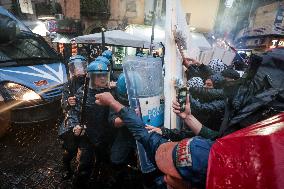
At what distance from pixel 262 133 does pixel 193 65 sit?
3.86 metres

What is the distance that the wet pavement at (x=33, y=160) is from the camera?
4613mm

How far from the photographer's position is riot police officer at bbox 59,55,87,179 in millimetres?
4215

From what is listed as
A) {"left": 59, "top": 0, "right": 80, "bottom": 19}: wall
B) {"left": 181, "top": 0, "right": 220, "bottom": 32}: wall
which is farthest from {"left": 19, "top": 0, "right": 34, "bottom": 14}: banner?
{"left": 181, "top": 0, "right": 220, "bottom": 32}: wall

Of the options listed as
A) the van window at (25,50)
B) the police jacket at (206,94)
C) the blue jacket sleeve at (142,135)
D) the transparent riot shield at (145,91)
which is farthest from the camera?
the van window at (25,50)

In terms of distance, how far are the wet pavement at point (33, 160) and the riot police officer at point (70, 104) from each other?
35 cm

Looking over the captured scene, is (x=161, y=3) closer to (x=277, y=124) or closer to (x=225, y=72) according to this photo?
(x=225, y=72)

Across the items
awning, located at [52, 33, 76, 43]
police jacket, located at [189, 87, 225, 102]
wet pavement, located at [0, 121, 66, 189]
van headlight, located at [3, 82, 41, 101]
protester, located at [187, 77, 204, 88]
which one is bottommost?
wet pavement, located at [0, 121, 66, 189]

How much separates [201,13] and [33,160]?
31.0 meters

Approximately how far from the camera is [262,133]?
3.50 feet

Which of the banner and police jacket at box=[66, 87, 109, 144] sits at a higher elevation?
the banner

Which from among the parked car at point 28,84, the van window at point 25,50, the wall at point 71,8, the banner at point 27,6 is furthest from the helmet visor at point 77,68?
the wall at point 71,8

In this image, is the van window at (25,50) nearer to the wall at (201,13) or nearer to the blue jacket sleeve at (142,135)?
the blue jacket sleeve at (142,135)

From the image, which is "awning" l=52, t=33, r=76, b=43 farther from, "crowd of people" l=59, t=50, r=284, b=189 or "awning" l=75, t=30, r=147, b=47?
"crowd of people" l=59, t=50, r=284, b=189

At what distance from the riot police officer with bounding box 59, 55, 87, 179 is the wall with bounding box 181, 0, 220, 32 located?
29.5 m
